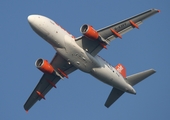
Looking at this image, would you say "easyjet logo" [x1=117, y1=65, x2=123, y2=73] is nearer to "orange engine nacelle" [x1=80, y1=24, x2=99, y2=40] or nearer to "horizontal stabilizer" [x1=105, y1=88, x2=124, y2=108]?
"horizontal stabilizer" [x1=105, y1=88, x2=124, y2=108]

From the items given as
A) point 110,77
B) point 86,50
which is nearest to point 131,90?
point 110,77

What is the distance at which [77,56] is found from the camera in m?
58.5

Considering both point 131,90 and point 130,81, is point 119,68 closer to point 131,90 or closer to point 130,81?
point 130,81

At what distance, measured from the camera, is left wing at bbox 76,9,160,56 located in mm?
57688

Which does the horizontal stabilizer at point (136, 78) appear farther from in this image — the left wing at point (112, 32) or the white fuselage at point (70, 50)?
the left wing at point (112, 32)

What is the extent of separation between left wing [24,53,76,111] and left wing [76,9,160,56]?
643 cm

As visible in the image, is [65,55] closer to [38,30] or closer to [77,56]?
[77,56]

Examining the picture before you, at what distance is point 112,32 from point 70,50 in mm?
6601

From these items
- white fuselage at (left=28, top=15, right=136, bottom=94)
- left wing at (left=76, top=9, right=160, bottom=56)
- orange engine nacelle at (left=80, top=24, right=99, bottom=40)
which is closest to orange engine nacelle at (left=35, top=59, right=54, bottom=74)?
white fuselage at (left=28, top=15, right=136, bottom=94)

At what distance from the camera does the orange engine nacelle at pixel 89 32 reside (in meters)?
56.8

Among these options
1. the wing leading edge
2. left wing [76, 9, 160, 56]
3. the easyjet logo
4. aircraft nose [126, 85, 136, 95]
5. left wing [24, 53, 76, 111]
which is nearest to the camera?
left wing [76, 9, 160, 56]

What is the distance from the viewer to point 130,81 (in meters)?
65.2

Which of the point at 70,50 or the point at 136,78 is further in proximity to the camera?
the point at 136,78

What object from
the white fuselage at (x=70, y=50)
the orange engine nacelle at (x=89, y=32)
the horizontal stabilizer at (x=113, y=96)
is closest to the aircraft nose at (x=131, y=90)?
the horizontal stabilizer at (x=113, y=96)
